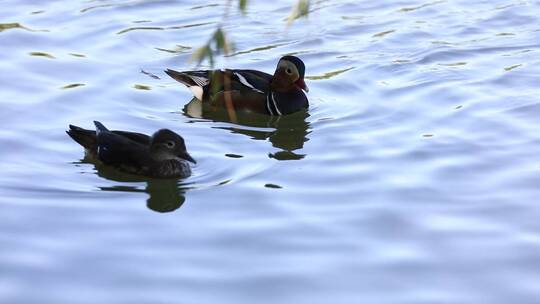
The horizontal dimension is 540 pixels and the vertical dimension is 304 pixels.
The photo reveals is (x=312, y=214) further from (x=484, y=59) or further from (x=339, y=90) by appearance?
(x=484, y=59)

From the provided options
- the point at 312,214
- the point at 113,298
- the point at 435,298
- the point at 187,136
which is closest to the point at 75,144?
the point at 187,136

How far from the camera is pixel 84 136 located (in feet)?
33.2

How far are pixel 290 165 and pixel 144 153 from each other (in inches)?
49.7

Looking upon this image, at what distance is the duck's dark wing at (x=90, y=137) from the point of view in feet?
32.9

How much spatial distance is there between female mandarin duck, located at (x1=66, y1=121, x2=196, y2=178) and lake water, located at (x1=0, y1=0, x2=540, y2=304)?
5.5 inches

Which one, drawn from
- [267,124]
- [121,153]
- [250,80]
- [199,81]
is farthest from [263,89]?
[121,153]

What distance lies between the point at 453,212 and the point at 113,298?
2.80 m

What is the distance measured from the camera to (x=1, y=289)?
729 cm

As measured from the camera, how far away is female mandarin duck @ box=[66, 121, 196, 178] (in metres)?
9.68

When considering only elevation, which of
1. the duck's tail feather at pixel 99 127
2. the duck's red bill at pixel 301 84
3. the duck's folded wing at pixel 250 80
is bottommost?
the duck's red bill at pixel 301 84

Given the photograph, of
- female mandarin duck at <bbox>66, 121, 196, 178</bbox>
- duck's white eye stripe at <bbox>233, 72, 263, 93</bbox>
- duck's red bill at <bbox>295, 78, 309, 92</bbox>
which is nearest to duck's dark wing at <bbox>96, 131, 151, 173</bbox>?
female mandarin duck at <bbox>66, 121, 196, 178</bbox>

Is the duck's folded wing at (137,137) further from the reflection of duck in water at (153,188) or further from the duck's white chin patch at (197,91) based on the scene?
the duck's white chin patch at (197,91)

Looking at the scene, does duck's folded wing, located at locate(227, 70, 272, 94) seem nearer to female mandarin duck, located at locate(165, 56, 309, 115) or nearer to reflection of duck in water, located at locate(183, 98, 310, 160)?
female mandarin duck, located at locate(165, 56, 309, 115)

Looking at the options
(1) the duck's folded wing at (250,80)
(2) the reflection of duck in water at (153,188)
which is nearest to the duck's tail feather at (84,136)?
(2) the reflection of duck in water at (153,188)
